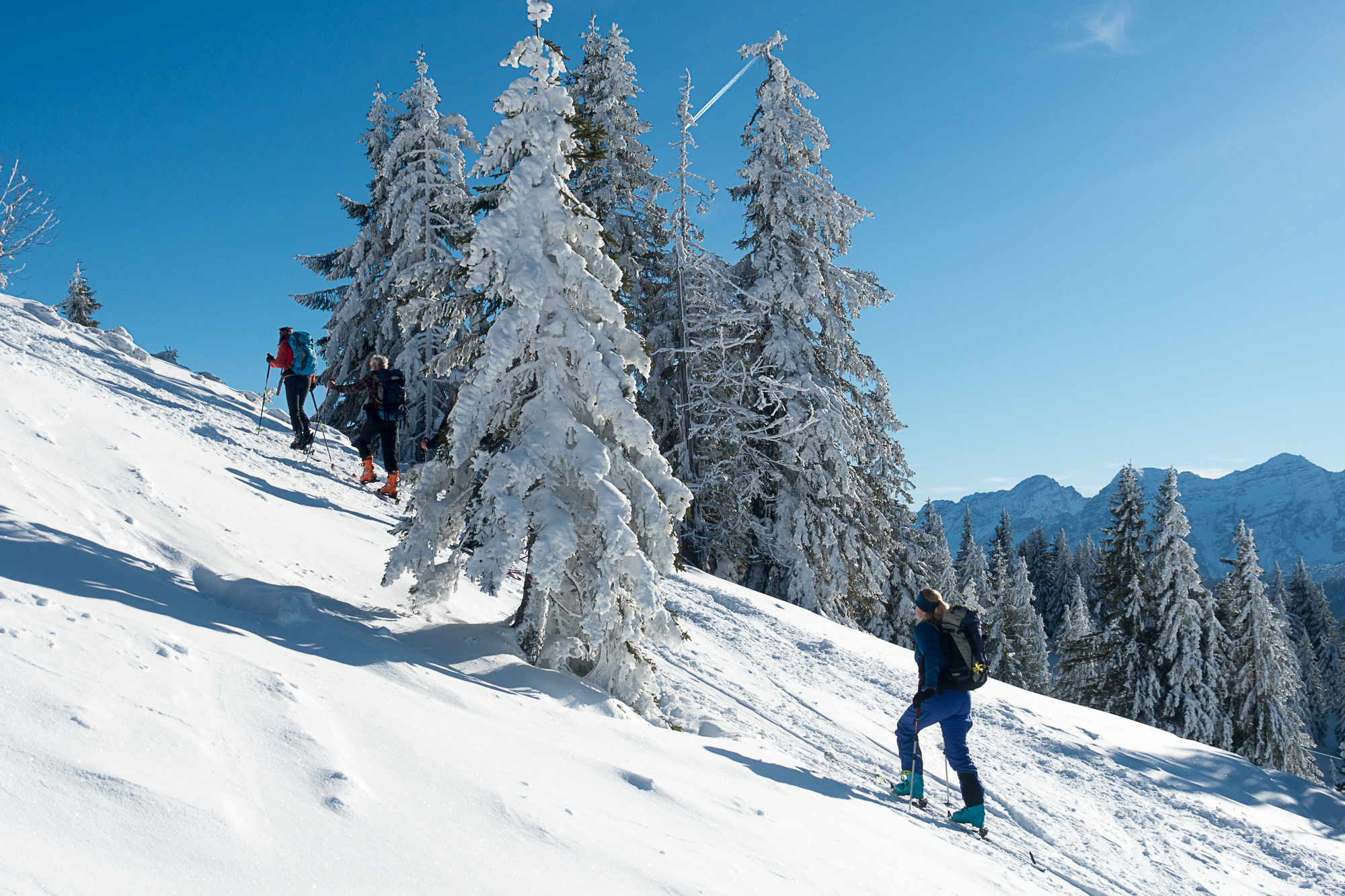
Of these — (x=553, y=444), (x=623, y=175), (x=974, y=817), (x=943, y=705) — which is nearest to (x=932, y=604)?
(x=943, y=705)

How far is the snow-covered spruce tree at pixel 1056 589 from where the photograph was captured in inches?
2918

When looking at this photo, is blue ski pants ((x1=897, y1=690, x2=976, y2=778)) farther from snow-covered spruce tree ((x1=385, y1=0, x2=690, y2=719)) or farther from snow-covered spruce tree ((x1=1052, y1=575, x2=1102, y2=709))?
snow-covered spruce tree ((x1=1052, y1=575, x2=1102, y2=709))

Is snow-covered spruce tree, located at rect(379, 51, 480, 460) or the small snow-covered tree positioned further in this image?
the small snow-covered tree

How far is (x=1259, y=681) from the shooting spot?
84.2 feet

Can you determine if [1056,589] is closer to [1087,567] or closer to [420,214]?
[1087,567]

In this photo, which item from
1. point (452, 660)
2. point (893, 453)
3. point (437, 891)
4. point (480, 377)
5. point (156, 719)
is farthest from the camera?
point (893, 453)

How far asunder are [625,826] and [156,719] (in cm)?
227

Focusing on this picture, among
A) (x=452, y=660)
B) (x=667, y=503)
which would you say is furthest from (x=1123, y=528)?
(x=452, y=660)

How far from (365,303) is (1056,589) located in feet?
254

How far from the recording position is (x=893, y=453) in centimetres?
2002

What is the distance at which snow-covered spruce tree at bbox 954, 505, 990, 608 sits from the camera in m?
47.8

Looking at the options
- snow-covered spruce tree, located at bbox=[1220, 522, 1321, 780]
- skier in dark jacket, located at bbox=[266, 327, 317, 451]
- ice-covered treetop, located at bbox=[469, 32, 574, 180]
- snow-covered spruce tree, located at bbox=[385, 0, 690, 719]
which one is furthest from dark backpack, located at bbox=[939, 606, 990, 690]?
snow-covered spruce tree, located at bbox=[1220, 522, 1321, 780]

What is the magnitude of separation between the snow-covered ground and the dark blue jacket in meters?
1.15

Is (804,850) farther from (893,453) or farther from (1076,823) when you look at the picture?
(893,453)
